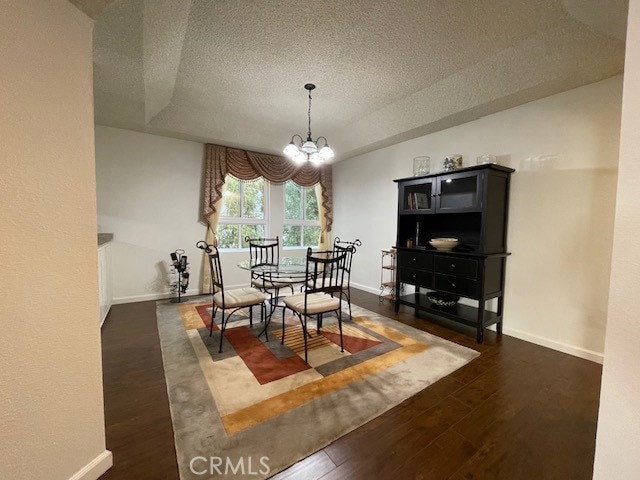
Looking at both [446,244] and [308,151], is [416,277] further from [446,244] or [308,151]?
[308,151]

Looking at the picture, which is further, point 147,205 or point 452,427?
point 147,205

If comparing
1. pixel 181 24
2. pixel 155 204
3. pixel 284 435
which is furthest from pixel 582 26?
pixel 155 204

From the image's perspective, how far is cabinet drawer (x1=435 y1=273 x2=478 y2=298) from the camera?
2785 millimetres

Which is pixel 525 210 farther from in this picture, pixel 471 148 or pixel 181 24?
pixel 181 24

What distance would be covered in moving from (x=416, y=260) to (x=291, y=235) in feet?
9.00

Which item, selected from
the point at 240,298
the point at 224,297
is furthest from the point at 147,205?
the point at 240,298

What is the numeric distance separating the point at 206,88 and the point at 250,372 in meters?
3.14

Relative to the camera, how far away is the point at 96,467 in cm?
125

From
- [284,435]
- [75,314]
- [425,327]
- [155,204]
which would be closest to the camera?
[75,314]

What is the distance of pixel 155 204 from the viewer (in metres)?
4.08

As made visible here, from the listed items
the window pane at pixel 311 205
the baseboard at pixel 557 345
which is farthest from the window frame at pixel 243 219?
the baseboard at pixel 557 345

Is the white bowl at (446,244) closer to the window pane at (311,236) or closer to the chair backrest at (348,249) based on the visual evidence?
the chair backrest at (348,249)

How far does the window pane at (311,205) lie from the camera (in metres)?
5.58

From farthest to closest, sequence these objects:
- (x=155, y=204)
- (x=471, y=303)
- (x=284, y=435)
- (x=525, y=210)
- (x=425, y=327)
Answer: (x=155, y=204)
(x=471, y=303)
(x=425, y=327)
(x=525, y=210)
(x=284, y=435)
